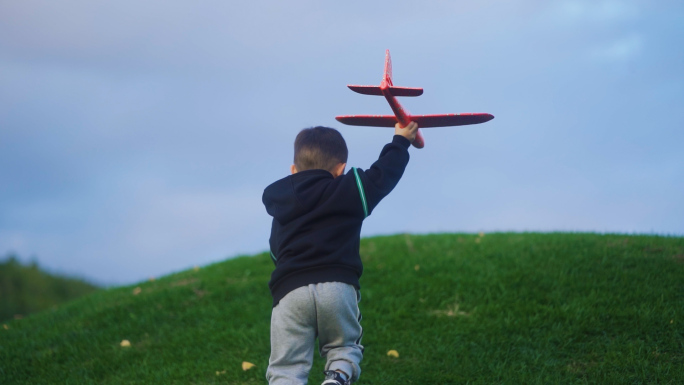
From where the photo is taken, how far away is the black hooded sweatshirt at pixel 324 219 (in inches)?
156

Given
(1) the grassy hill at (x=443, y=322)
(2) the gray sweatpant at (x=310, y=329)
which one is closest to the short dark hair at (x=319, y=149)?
(2) the gray sweatpant at (x=310, y=329)

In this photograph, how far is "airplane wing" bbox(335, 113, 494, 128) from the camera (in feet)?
13.8

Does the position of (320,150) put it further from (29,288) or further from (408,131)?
(29,288)

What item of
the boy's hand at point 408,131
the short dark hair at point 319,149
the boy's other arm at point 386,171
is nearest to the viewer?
the boy's other arm at point 386,171

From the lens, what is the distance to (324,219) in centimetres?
403

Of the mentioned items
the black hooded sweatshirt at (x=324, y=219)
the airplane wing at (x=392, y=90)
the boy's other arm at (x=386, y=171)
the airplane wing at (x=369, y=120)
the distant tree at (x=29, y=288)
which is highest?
the airplane wing at (x=392, y=90)

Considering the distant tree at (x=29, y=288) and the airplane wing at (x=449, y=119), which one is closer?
the airplane wing at (x=449, y=119)

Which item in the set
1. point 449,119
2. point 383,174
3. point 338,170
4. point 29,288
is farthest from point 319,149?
point 29,288

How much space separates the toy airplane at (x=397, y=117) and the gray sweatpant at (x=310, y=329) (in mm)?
1238

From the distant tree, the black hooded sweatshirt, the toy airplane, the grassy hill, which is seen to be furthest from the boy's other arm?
the distant tree

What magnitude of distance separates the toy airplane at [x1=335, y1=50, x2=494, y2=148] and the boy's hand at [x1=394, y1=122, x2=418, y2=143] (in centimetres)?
4

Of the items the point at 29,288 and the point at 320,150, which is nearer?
the point at 320,150

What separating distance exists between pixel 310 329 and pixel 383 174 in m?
1.10

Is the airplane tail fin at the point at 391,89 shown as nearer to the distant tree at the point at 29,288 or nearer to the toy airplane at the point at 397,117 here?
the toy airplane at the point at 397,117
